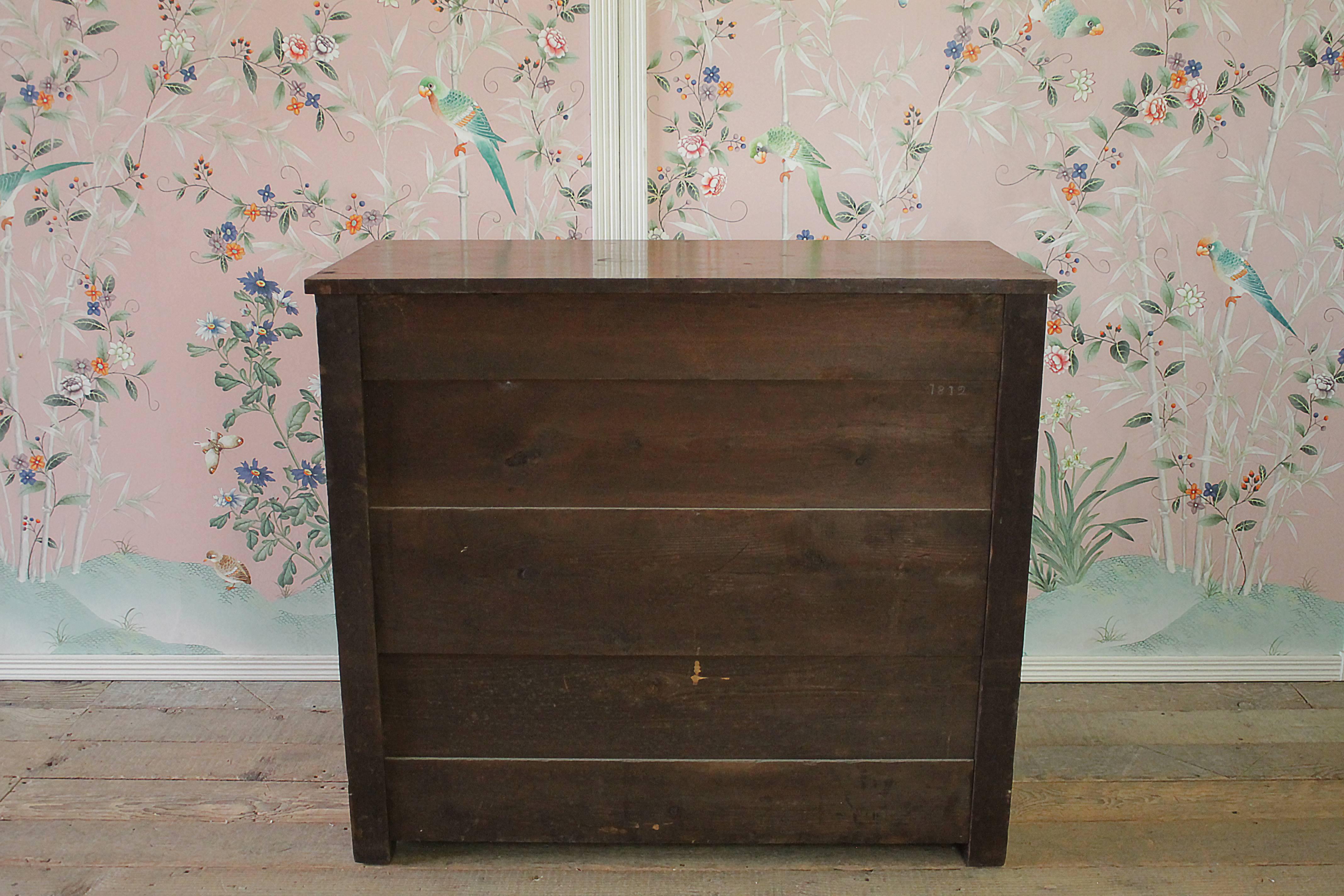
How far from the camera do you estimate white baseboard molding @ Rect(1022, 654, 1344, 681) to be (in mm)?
2154

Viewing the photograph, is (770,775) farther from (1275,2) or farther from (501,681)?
(1275,2)

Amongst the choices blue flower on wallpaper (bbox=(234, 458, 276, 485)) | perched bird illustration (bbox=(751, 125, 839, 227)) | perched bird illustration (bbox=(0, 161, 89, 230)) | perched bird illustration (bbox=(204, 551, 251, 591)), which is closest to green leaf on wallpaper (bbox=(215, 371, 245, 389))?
blue flower on wallpaper (bbox=(234, 458, 276, 485))

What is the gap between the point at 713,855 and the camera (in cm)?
163

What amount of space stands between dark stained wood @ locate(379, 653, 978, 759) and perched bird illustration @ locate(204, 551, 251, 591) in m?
0.71

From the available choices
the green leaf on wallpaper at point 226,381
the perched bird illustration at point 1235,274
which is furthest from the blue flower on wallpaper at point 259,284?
the perched bird illustration at point 1235,274

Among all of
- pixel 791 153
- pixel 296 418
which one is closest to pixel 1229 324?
pixel 791 153

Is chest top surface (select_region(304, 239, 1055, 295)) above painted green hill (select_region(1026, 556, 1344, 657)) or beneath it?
above

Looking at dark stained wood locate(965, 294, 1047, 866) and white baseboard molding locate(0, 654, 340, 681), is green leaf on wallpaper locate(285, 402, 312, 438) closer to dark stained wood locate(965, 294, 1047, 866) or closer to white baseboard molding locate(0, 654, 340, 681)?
white baseboard molding locate(0, 654, 340, 681)

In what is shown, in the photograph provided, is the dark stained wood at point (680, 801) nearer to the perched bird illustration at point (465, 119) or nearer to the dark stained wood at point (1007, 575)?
the dark stained wood at point (1007, 575)

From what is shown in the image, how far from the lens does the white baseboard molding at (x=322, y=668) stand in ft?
7.02

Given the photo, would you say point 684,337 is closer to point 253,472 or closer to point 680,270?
point 680,270

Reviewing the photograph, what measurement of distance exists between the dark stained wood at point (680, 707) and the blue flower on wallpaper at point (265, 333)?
0.75 meters

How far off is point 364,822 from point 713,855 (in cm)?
50

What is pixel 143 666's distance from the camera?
2143 mm
